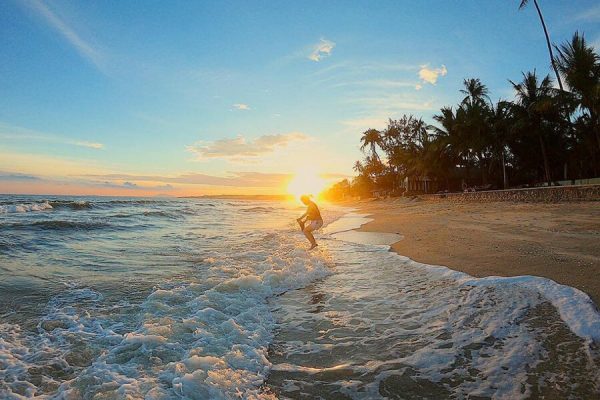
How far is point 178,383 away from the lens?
9.68ft

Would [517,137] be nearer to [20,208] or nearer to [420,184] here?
[420,184]

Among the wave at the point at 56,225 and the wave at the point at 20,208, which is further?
the wave at the point at 20,208

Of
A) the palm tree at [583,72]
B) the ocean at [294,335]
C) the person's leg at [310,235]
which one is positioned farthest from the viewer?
the palm tree at [583,72]

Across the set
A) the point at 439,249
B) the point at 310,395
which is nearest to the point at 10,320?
the point at 310,395

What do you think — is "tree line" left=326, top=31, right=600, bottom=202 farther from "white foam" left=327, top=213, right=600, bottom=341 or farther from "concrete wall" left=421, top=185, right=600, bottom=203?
"white foam" left=327, top=213, right=600, bottom=341

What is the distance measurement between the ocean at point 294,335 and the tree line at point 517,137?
82.3ft

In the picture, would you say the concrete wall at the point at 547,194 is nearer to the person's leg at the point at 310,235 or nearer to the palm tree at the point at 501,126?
the palm tree at the point at 501,126

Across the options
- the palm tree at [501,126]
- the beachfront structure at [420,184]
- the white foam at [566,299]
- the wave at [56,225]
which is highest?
the palm tree at [501,126]

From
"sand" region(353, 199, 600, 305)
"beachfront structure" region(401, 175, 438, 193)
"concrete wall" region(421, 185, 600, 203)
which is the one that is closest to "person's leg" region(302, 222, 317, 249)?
"sand" region(353, 199, 600, 305)

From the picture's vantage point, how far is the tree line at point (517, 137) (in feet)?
82.0

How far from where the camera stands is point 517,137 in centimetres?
3322

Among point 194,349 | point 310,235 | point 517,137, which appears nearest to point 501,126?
point 517,137

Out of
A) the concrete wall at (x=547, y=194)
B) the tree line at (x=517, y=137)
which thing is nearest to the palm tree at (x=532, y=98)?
the tree line at (x=517, y=137)

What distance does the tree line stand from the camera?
25000 millimetres
